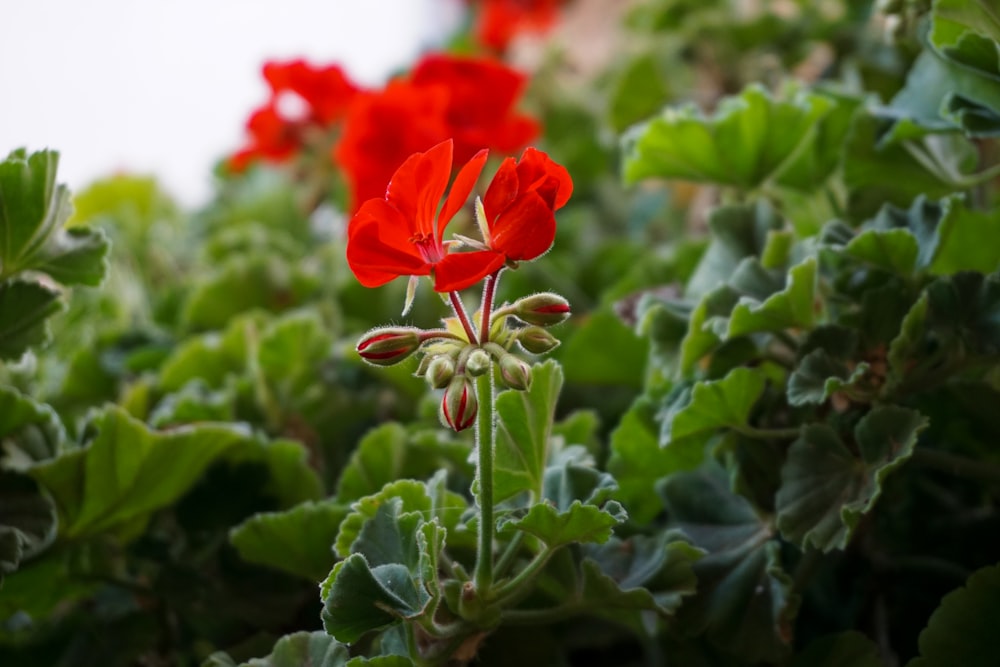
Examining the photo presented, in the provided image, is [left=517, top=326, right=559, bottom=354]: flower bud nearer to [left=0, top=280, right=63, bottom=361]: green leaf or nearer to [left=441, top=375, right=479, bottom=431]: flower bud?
[left=441, top=375, right=479, bottom=431]: flower bud

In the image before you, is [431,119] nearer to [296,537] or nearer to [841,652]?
[296,537]

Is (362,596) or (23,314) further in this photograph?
(23,314)

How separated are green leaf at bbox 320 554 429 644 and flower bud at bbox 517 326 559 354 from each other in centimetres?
13

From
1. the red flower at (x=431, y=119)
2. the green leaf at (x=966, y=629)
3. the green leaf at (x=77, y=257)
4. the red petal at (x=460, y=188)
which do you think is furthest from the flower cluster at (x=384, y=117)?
the green leaf at (x=966, y=629)

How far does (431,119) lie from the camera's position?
964 mm

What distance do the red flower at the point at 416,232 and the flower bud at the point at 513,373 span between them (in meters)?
0.04

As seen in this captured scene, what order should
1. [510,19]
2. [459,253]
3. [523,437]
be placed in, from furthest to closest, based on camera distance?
1. [510,19]
2. [523,437]
3. [459,253]

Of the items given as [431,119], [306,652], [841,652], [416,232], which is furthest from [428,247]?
[431,119]

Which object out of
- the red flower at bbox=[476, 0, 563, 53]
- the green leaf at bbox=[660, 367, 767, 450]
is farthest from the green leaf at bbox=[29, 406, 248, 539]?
the red flower at bbox=[476, 0, 563, 53]

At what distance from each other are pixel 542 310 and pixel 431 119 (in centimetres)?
54

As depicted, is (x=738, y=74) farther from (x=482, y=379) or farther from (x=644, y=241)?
(x=482, y=379)

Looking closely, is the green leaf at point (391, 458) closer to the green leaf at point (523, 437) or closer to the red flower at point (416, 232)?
the green leaf at point (523, 437)

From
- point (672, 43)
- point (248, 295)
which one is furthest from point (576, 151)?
point (248, 295)

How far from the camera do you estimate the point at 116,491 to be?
2.15 feet
